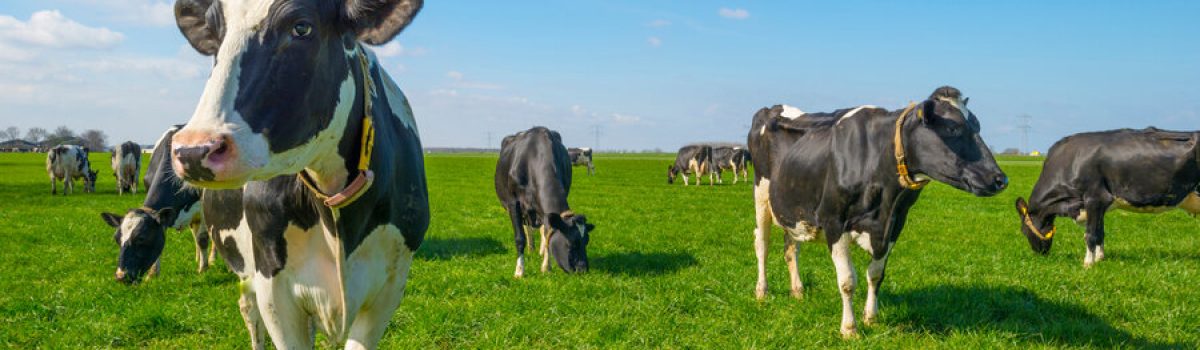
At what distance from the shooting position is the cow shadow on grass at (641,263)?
29.9ft

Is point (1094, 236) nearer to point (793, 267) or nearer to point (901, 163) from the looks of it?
point (793, 267)

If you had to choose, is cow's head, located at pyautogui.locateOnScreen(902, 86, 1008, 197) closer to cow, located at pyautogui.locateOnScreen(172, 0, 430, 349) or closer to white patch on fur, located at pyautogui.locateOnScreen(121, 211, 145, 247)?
cow, located at pyautogui.locateOnScreen(172, 0, 430, 349)

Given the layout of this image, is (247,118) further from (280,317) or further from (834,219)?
(834,219)

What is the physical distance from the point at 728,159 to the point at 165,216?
94.0 ft

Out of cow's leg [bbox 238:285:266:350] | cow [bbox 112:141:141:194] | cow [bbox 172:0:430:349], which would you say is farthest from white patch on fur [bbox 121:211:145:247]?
cow [bbox 112:141:141:194]

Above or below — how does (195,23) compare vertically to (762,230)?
above

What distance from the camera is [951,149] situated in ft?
17.4

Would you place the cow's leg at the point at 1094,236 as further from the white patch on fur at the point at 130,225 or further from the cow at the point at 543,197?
the white patch on fur at the point at 130,225

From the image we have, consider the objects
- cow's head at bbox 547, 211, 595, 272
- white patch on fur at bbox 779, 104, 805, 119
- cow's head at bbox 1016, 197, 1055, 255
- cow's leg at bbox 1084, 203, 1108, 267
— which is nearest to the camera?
white patch on fur at bbox 779, 104, 805, 119

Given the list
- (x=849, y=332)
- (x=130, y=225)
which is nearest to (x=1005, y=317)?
(x=849, y=332)

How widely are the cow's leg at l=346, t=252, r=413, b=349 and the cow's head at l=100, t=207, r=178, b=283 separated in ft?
19.9

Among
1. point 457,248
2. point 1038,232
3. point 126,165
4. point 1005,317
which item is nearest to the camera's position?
point 1005,317

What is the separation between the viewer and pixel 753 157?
7.69 m

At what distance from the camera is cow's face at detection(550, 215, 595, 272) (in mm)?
8781
